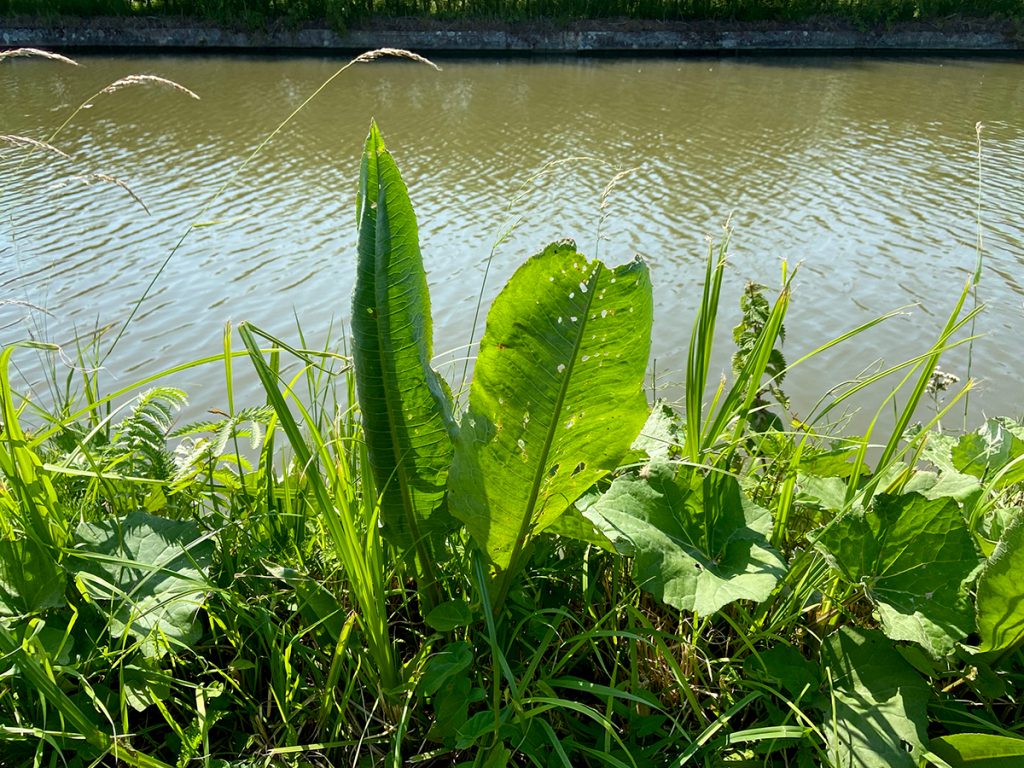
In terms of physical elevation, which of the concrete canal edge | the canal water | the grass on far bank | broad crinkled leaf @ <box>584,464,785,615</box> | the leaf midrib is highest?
the grass on far bank

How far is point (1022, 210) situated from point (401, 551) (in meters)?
7.88

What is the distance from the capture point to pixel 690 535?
1061 millimetres

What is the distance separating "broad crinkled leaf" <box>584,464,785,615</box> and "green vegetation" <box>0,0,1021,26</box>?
18414 mm

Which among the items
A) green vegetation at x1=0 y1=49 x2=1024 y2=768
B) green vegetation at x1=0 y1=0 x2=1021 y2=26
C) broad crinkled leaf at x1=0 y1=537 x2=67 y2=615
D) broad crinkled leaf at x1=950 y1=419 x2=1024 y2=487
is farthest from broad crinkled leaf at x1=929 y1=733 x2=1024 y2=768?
green vegetation at x1=0 y1=0 x2=1021 y2=26

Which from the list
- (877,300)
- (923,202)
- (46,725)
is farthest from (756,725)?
(923,202)

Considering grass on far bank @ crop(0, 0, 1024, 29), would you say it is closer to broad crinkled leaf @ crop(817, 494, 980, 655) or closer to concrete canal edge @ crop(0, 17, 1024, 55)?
concrete canal edge @ crop(0, 17, 1024, 55)

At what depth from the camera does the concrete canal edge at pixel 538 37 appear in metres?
17.1

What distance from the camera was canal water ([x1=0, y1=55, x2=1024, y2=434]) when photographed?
4695 mm

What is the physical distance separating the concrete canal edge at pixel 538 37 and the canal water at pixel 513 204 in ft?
11.6

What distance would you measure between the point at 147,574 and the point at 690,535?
0.74 m

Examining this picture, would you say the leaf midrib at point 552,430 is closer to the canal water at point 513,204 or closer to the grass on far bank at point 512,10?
the canal water at point 513,204

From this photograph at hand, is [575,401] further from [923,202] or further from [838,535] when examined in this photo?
[923,202]

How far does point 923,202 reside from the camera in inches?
290

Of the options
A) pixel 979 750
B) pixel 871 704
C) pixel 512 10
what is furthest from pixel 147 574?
pixel 512 10
